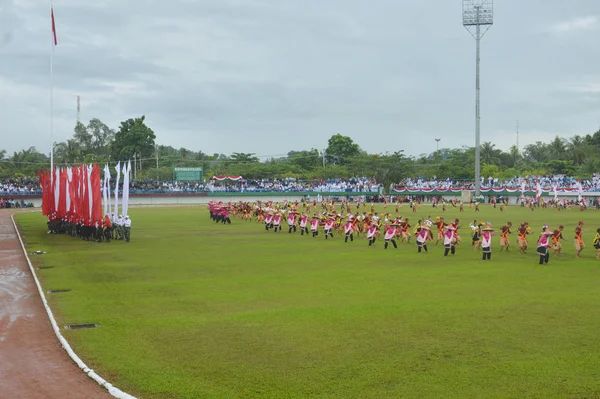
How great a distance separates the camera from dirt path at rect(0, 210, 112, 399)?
860cm

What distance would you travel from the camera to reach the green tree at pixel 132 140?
4008 inches

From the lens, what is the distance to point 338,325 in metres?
11.9

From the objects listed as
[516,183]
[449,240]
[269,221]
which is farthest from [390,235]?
[516,183]

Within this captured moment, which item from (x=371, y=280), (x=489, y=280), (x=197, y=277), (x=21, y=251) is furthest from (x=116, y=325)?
(x=21, y=251)

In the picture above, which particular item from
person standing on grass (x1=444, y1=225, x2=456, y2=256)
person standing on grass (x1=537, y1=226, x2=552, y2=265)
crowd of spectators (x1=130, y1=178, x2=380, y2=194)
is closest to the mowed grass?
person standing on grass (x1=537, y1=226, x2=552, y2=265)

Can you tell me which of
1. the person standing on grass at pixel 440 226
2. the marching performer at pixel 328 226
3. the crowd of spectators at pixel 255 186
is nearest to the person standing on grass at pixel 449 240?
the person standing on grass at pixel 440 226

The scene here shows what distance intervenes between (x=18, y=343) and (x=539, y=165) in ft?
329

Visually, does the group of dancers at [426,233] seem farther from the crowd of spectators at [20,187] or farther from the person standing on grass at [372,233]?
the crowd of spectators at [20,187]

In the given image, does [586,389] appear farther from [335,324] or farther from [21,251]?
[21,251]

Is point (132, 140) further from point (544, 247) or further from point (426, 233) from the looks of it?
point (544, 247)

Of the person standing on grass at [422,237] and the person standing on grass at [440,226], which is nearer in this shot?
the person standing on grass at [422,237]

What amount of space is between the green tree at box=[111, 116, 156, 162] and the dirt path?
88.3 metres

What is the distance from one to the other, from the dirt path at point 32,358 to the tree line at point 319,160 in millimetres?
77631

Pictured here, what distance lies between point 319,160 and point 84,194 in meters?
83.8
